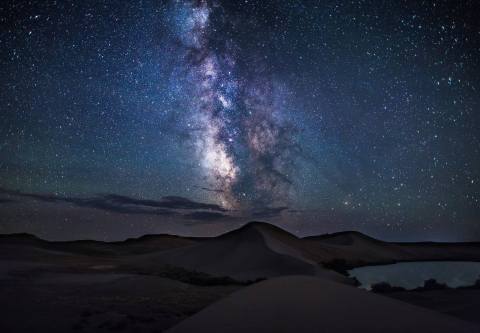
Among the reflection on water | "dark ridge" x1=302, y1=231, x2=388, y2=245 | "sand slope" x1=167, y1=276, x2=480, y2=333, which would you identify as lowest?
the reflection on water

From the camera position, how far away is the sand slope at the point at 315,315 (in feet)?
22.3

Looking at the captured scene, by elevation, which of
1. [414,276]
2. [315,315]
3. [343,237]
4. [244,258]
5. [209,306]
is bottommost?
[414,276]

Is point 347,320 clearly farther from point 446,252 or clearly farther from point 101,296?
point 446,252

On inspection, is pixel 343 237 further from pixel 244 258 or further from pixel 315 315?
pixel 315 315

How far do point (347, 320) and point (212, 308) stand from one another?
119 inches

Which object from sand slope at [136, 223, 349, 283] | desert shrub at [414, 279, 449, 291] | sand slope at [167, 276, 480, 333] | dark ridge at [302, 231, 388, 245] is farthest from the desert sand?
dark ridge at [302, 231, 388, 245]

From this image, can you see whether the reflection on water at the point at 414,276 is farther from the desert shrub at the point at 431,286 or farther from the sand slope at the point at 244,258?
the sand slope at the point at 244,258

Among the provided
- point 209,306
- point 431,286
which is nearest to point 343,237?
point 431,286

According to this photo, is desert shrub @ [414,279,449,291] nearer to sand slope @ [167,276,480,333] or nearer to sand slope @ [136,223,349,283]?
sand slope @ [136,223,349,283]

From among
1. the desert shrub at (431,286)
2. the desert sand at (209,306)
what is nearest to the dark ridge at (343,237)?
the desert sand at (209,306)

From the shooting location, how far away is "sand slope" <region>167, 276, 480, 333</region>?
679cm

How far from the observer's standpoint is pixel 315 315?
7234mm

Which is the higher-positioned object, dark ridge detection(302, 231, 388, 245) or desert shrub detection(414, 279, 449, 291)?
dark ridge detection(302, 231, 388, 245)

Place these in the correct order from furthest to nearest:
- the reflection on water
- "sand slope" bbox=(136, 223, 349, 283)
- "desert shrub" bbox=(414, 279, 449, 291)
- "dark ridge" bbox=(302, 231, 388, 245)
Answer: "dark ridge" bbox=(302, 231, 388, 245) → "sand slope" bbox=(136, 223, 349, 283) → the reflection on water → "desert shrub" bbox=(414, 279, 449, 291)
